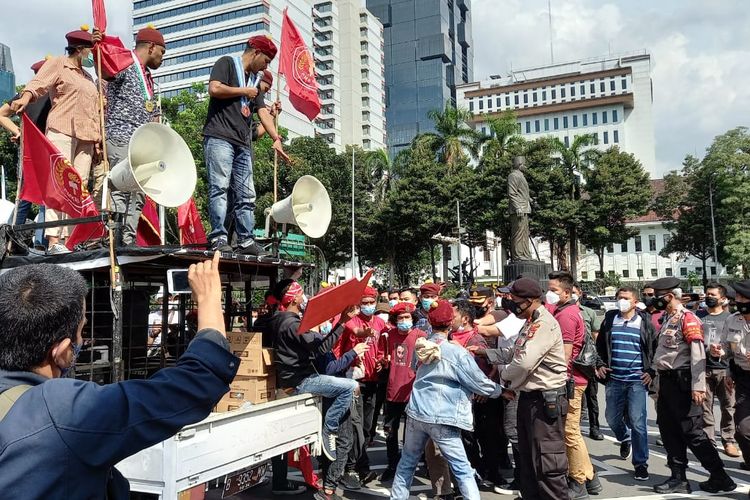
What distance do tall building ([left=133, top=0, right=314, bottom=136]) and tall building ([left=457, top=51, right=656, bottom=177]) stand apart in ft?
105

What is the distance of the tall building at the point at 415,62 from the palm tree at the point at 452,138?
77.8 m

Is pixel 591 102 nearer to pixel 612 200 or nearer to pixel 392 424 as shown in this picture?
pixel 612 200

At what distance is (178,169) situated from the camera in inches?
193

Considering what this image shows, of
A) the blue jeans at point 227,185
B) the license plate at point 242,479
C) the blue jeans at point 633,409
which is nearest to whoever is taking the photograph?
the license plate at point 242,479

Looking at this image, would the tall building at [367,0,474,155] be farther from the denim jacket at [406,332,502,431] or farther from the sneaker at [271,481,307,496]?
the denim jacket at [406,332,502,431]

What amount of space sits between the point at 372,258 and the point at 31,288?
4228cm

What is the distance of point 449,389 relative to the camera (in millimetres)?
4895

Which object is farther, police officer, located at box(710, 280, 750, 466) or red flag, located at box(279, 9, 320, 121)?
red flag, located at box(279, 9, 320, 121)

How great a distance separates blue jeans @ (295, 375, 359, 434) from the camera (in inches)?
208

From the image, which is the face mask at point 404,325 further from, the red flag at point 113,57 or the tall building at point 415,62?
the tall building at point 415,62

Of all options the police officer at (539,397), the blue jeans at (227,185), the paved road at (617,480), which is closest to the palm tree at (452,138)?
the paved road at (617,480)

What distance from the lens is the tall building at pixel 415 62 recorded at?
122312 millimetres

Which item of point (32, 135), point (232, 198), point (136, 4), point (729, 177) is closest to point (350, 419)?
point (232, 198)

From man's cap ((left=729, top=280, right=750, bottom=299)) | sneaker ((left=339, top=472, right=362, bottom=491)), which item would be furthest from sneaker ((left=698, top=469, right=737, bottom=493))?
sneaker ((left=339, top=472, right=362, bottom=491))
